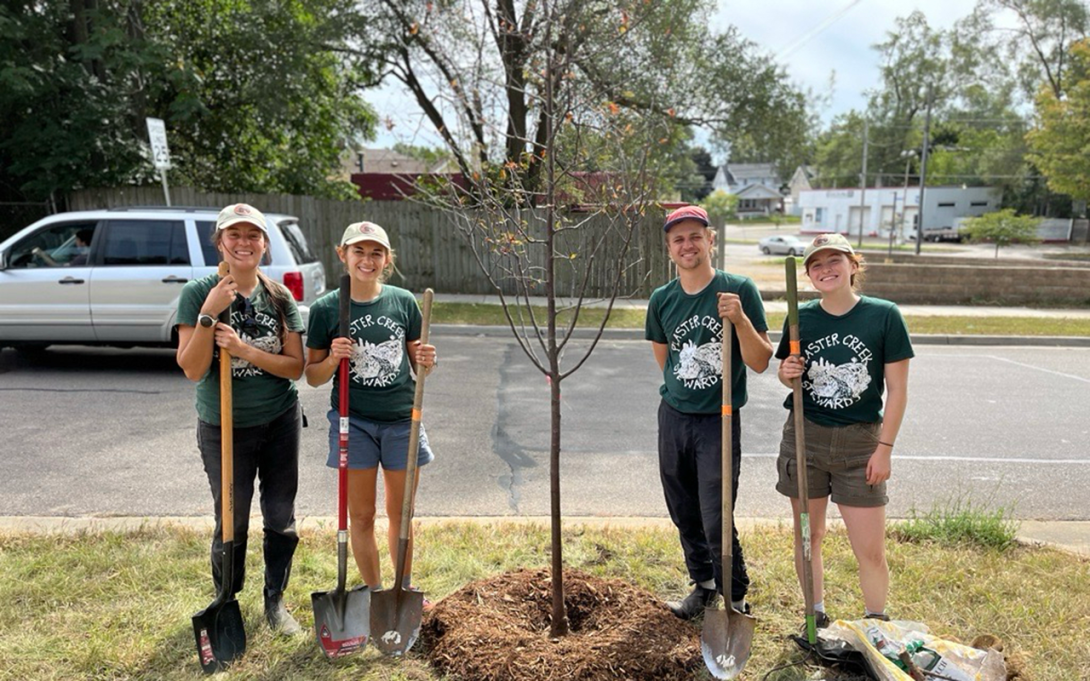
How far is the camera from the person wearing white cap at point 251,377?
2826mm

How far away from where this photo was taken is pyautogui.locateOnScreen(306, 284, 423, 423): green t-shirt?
303 cm

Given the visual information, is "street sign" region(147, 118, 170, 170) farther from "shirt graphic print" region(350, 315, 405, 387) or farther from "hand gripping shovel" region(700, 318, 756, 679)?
"hand gripping shovel" region(700, 318, 756, 679)

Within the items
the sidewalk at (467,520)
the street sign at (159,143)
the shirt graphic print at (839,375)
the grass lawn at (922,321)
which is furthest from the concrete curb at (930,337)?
the shirt graphic print at (839,375)

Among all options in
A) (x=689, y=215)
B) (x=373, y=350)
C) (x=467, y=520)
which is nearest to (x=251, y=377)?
(x=373, y=350)

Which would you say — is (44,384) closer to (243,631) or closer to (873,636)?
(243,631)

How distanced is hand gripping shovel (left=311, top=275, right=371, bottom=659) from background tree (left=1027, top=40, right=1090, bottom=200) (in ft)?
122

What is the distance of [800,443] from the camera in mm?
2803

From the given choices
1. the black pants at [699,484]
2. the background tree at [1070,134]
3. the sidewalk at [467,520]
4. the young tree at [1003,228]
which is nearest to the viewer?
the black pants at [699,484]

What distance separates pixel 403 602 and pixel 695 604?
128 centimetres

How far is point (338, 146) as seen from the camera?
1917 centimetres

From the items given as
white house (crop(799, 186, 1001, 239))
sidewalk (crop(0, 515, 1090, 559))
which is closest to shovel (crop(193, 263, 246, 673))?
sidewalk (crop(0, 515, 1090, 559))

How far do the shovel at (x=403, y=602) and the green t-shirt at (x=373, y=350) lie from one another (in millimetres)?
132

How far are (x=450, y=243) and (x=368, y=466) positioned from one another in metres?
13.2

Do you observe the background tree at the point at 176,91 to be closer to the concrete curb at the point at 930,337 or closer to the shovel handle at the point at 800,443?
the concrete curb at the point at 930,337
